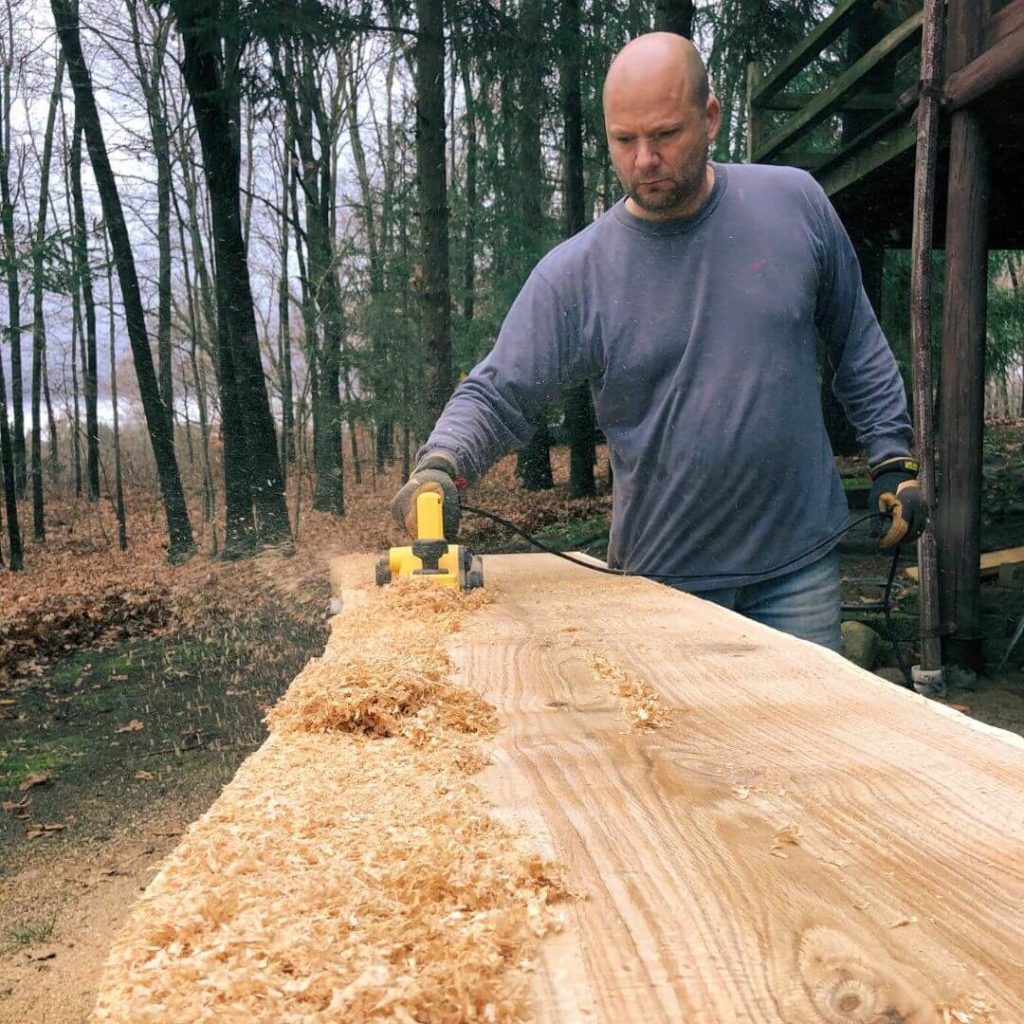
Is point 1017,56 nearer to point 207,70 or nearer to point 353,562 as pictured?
point 353,562

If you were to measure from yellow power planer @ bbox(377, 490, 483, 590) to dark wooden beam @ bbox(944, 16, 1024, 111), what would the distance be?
14.0 ft

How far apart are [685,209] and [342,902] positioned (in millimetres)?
2365

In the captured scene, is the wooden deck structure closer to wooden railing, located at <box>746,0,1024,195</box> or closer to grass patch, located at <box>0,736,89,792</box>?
wooden railing, located at <box>746,0,1024,195</box>

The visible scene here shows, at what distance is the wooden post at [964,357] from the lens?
5.71 m

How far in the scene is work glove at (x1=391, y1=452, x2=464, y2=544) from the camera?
109 inches

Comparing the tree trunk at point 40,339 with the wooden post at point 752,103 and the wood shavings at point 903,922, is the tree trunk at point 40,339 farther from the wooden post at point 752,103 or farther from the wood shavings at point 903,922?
the wood shavings at point 903,922

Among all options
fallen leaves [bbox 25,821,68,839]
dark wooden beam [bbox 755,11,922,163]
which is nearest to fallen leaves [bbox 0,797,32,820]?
fallen leaves [bbox 25,821,68,839]

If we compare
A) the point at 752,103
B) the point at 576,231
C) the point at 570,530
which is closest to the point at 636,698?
the point at 752,103

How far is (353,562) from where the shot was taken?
13.0 ft

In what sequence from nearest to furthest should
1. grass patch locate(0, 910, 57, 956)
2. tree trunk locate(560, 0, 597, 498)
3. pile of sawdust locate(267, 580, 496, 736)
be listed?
1. pile of sawdust locate(267, 580, 496, 736)
2. grass patch locate(0, 910, 57, 956)
3. tree trunk locate(560, 0, 597, 498)

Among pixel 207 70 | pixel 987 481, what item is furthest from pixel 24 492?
pixel 987 481

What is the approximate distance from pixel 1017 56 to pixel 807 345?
11.2 feet

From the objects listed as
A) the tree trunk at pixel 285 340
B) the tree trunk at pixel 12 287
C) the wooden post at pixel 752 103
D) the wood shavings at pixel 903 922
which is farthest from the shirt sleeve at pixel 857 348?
the tree trunk at pixel 285 340

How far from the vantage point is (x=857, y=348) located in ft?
10.2
